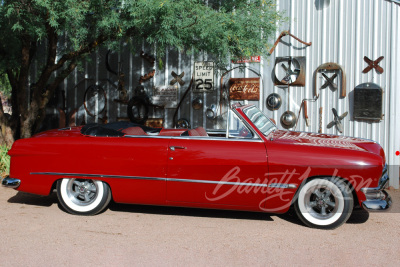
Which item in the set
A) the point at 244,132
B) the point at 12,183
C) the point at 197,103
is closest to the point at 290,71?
the point at 197,103

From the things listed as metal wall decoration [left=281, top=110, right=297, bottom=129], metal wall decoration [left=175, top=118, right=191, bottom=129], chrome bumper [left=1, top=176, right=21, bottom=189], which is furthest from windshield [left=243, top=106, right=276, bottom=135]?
metal wall decoration [left=175, top=118, right=191, bottom=129]

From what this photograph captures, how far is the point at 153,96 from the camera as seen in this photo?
10227 mm

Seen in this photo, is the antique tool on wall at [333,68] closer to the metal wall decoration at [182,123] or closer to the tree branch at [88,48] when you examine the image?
the metal wall decoration at [182,123]

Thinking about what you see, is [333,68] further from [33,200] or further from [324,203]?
[33,200]

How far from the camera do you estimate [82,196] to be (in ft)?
18.3

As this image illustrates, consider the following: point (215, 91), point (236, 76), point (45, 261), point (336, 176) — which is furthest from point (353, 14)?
point (45, 261)

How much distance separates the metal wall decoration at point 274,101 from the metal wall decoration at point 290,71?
270 mm

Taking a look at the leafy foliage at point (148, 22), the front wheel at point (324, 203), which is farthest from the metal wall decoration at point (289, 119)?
Answer: the front wheel at point (324, 203)

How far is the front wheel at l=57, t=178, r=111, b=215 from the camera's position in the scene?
216 inches

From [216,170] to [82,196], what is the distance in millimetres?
1825

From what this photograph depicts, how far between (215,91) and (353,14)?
3.23 meters

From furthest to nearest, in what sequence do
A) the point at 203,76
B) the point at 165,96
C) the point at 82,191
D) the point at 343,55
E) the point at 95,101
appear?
the point at 95,101, the point at 165,96, the point at 203,76, the point at 343,55, the point at 82,191

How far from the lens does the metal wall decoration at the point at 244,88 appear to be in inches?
362

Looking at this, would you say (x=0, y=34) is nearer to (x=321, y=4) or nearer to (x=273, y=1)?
(x=273, y=1)
